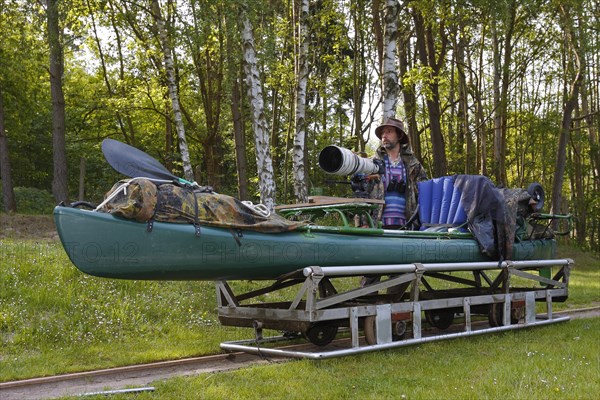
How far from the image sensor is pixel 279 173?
31266 mm

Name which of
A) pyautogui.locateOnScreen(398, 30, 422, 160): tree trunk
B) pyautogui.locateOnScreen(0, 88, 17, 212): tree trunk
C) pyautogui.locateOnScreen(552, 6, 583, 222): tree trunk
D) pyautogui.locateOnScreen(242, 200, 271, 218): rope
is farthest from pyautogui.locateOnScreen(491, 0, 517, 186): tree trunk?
pyautogui.locateOnScreen(0, 88, 17, 212): tree trunk

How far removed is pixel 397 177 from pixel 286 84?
54.4 feet

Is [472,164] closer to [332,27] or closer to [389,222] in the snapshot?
[332,27]

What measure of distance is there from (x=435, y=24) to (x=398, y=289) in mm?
13747

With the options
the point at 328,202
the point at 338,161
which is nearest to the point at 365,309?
the point at 328,202

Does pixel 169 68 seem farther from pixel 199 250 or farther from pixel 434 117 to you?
pixel 199 250

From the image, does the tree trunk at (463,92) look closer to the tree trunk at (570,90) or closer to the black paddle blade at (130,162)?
the tree trunk at (570,90)

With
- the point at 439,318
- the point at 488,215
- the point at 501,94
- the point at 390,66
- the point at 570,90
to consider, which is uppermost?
the point at 570,90

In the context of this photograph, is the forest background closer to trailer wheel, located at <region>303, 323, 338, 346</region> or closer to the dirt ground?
the dirt ground

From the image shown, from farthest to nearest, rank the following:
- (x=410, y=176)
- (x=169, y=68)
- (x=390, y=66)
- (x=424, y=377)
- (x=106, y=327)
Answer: (x=169, y=68) → (x=390, y=66) → (x=410, y=176) → (x=106, y=327) → (x=424, y=377)

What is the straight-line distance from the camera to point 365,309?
6758mm

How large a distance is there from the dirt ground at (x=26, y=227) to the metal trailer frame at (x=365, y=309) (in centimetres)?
907

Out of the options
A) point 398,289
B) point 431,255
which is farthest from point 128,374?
point 431,255

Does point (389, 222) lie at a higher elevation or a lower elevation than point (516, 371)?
higher
